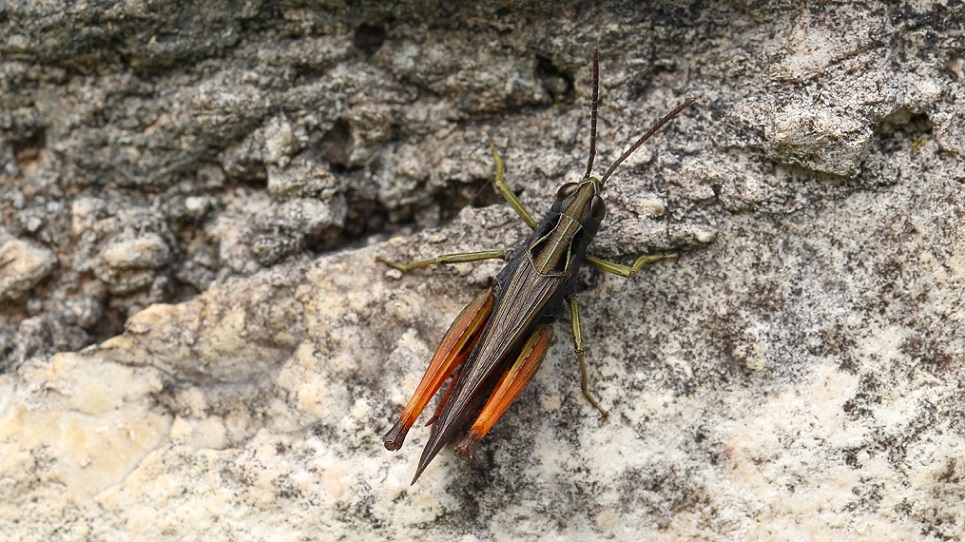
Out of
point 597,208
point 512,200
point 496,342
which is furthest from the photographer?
point 512,200

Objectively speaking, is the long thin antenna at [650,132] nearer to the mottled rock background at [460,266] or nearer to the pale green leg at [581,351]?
the mottled rock background at [460,266]

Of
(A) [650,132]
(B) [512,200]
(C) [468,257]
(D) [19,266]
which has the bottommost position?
(D) [19,266]

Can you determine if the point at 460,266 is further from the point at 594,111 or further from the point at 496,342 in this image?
the point at 594,111

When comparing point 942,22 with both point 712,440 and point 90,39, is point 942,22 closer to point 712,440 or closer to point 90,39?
point 712,440

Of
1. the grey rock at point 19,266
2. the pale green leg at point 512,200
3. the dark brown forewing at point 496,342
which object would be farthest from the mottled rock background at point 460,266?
the dark brown forewing at point 496,342

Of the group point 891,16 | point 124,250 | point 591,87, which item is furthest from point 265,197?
point 891,16

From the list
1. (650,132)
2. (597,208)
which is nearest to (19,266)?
(597,208)

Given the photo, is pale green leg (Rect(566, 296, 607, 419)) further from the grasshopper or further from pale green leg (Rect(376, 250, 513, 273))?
pale green leg (Rect(376, 250, 513, 273))
